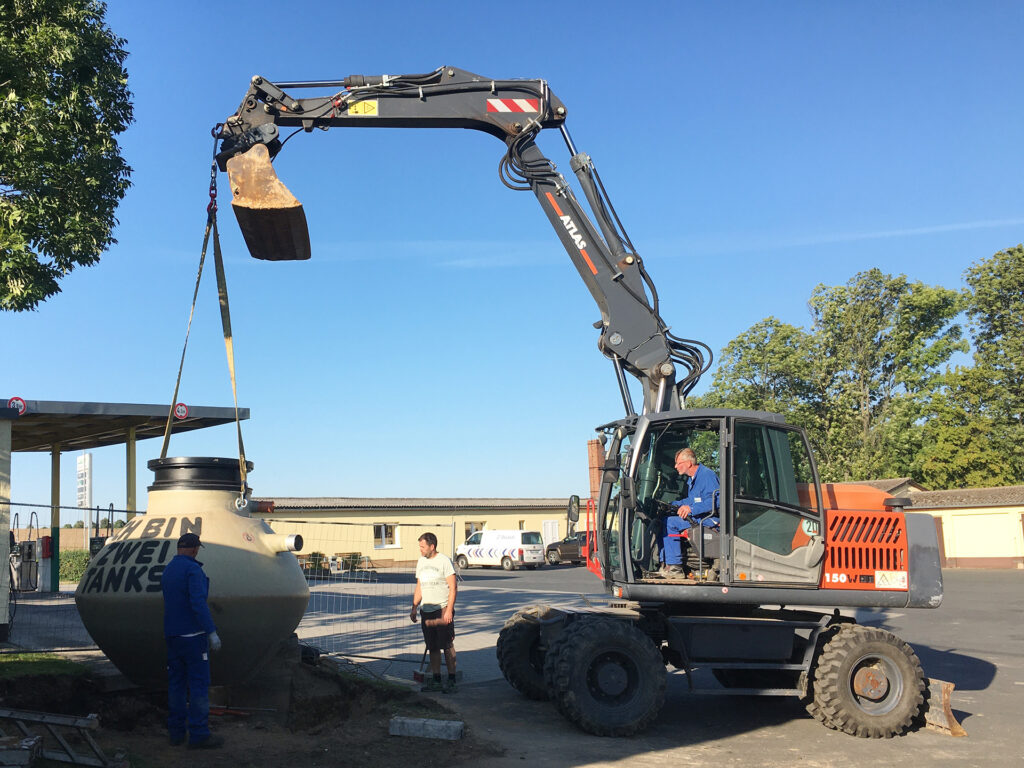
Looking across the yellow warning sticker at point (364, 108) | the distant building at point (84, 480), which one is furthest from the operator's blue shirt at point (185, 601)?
the distant building at point (84, 480)

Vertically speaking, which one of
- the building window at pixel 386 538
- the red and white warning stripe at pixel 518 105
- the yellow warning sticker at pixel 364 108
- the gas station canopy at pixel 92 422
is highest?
the red and white warning stripe at pixel 518 105

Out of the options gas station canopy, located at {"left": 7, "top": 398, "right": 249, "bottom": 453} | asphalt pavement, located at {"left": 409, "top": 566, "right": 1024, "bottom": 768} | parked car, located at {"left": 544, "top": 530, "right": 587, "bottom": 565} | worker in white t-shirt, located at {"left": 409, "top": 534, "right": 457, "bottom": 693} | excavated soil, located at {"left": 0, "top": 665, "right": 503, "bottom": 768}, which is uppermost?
gas station canopy, located at {"left": 7, "top": 398, "right": 249, "bottom": 453}

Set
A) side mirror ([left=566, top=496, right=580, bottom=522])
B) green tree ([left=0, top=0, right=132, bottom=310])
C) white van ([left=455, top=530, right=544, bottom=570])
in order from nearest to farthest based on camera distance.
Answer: side mirror ([left=566, top=496, right=580, bottom=522]) → green tree ([left=0, top=0, right=132, bottom=310]) → white van ([left=455, top=530, right=544, bottom=570])

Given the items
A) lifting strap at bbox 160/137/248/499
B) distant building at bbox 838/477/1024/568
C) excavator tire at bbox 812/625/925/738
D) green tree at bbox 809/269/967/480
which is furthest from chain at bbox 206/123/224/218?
green tree at bbox 809/269/967/480

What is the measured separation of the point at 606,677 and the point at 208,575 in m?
3.65

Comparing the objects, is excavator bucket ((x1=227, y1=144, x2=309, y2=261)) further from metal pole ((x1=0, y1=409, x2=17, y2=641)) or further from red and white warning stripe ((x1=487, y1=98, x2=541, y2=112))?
metal pole ((x1=0, y1=409, x2=17, y2=641))

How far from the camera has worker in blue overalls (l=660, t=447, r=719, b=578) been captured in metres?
8.23

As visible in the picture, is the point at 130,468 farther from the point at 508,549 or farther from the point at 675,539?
the point at 508,549

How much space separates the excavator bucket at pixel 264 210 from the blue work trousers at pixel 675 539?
4.41m

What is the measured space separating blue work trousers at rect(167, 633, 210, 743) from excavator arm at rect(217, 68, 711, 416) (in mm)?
4805

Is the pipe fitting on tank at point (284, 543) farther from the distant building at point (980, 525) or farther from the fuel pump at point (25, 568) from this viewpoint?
the distant building at point (980, 525)

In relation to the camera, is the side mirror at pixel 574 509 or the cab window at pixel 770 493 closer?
the cab window at pixel 770 493

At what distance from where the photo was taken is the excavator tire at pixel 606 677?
779 centimetres

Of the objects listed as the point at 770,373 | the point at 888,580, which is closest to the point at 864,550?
the point at 888,580
